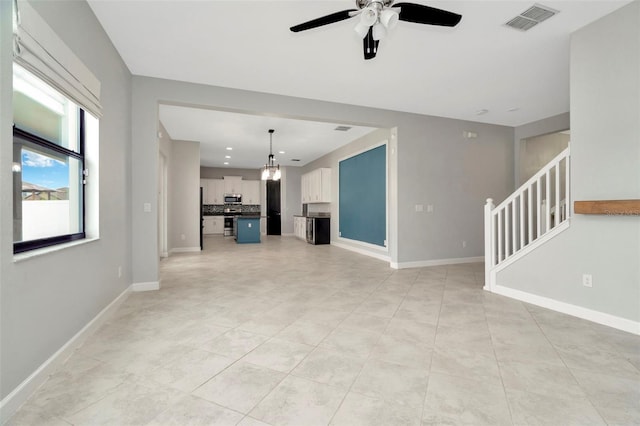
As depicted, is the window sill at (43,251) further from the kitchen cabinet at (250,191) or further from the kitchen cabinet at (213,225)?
the kitchen cabinet at (250,191)

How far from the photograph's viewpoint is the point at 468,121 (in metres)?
5.87

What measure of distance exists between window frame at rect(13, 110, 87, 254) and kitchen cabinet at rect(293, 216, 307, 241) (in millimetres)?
7304

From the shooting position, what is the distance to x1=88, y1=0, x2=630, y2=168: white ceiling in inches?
103

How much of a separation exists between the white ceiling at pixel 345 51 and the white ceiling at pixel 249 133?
1436 millimetres

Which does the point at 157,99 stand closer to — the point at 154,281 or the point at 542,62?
the point at 154,281

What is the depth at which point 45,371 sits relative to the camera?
1827 millimetres

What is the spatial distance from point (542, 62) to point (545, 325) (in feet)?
9.78

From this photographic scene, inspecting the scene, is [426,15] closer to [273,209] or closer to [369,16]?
[369,16]

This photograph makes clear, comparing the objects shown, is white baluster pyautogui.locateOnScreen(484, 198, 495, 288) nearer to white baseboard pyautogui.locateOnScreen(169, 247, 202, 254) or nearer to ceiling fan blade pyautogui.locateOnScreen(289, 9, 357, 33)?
ceiling fan blade pyautogui.locateOnScreen(289, 9, 357, 33)

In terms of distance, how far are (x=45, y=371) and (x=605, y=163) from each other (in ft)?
15.2

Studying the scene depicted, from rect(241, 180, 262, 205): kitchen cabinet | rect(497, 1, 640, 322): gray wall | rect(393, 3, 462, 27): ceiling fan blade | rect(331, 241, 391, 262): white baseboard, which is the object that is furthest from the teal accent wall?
rect(241, 180, 262, 205): kitchen cabinet

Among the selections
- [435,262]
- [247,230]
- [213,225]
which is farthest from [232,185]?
[435,262]

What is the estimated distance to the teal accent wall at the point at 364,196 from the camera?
6383 millimetres

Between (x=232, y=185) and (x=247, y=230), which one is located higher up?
(x=232, y=185)
